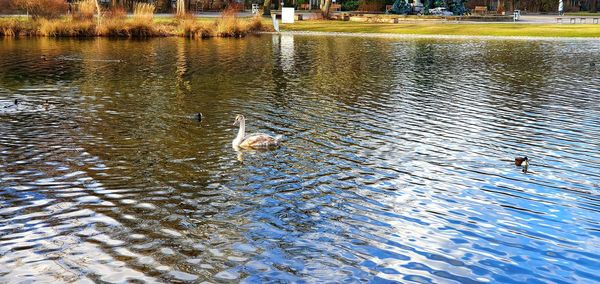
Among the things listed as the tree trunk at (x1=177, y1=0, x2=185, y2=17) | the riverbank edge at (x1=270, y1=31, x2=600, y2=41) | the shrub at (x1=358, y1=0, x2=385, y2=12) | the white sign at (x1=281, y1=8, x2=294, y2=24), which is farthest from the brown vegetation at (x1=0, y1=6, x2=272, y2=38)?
the shrub at (x1=358, y1=0, x2=385, y2=12)

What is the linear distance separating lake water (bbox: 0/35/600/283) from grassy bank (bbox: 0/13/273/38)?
25096mm

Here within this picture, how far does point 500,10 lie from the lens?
295 feet

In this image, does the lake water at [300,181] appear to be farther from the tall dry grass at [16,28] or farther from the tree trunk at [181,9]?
the tree trunk at [181,9]

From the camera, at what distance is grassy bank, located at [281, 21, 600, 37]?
59.6 meters

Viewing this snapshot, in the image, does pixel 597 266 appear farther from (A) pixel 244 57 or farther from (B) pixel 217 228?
(A) pixel 244 57

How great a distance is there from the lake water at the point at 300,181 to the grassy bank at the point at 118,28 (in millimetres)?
25096

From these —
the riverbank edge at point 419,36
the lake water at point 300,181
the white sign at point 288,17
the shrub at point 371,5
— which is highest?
the shrub at point 371,5

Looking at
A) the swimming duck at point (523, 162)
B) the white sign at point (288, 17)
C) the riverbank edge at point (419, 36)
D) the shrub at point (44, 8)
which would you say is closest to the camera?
the swimming duck at point (523, 162)

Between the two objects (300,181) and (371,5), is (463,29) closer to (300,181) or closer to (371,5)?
(371,5)

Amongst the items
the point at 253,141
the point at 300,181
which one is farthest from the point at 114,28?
the point at 300,181

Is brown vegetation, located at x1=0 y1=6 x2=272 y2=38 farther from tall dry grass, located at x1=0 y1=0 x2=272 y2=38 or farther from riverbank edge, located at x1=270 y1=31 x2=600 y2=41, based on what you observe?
riverbank edge, located at x1=270 y1=31 x2=600 y2=41

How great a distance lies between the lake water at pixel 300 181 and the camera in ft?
34.7

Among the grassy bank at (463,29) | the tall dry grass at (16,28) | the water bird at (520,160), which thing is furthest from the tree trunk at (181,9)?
the water bird at (520,160)

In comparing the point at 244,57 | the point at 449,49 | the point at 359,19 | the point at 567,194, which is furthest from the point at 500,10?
the point at 567,194
